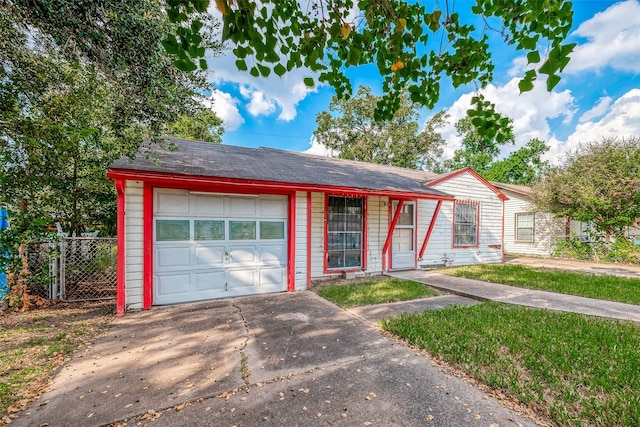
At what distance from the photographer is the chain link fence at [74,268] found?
502 cm

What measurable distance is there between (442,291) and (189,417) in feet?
18.5

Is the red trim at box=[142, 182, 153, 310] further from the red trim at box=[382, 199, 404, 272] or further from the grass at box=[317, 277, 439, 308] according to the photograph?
the red trim at box=[382, 199, 404, 272]

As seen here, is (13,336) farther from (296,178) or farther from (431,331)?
(431,331)

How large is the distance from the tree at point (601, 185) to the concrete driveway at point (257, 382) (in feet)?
40.0

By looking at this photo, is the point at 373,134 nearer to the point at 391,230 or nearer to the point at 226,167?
the point at 391,230

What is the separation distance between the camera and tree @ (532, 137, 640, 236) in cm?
991

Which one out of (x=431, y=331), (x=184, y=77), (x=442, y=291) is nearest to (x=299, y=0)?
(x=184, y=77)

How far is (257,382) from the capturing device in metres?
2.62

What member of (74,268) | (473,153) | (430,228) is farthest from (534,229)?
(473,153)

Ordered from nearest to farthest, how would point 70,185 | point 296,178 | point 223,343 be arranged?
point 223,343
point 296,178
point 70,185

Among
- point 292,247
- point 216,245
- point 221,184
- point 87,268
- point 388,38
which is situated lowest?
point 87,268

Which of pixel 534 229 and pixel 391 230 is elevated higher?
pixel 391 230

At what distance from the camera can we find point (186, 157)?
19.3 feet

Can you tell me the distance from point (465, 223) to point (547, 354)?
7478 mm
